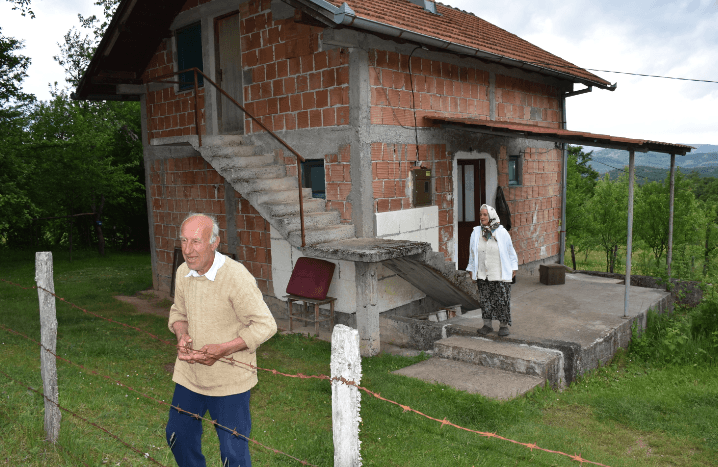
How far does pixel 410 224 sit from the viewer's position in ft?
28.6

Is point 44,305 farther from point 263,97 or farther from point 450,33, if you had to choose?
point 450,33

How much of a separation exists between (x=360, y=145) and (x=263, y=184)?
1.58m

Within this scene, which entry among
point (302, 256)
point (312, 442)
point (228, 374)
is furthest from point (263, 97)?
point (228, 374)

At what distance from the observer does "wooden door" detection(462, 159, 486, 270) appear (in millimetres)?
10557

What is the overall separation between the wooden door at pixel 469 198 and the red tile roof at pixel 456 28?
7.02 ft

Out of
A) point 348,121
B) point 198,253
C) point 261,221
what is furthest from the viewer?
point 261,221

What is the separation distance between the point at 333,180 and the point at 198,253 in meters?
5.48

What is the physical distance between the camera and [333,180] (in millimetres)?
8391

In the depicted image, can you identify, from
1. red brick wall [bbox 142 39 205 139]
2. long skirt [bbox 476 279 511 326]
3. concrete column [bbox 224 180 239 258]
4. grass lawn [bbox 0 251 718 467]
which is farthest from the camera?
red brick wall [bbox 142 39 205 139]

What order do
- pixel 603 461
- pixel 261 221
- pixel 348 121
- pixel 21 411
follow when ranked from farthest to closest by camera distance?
pixel 261 221
pixel 348 121
pixel 21 411
pixel 603 461

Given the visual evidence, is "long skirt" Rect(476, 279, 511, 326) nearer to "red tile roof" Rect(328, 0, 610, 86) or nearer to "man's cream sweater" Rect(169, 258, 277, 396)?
"red tile roof" Rect(328, 0, 610, 86)

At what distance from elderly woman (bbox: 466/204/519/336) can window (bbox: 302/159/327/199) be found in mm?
2665

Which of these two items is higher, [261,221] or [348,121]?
[348,121]

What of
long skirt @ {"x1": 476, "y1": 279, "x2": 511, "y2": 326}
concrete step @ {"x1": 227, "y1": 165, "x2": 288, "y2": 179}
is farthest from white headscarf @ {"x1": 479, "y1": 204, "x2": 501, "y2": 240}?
concrete step @ {"x1": 227, "y1": 165, "x2": 288, "y2": 179}
